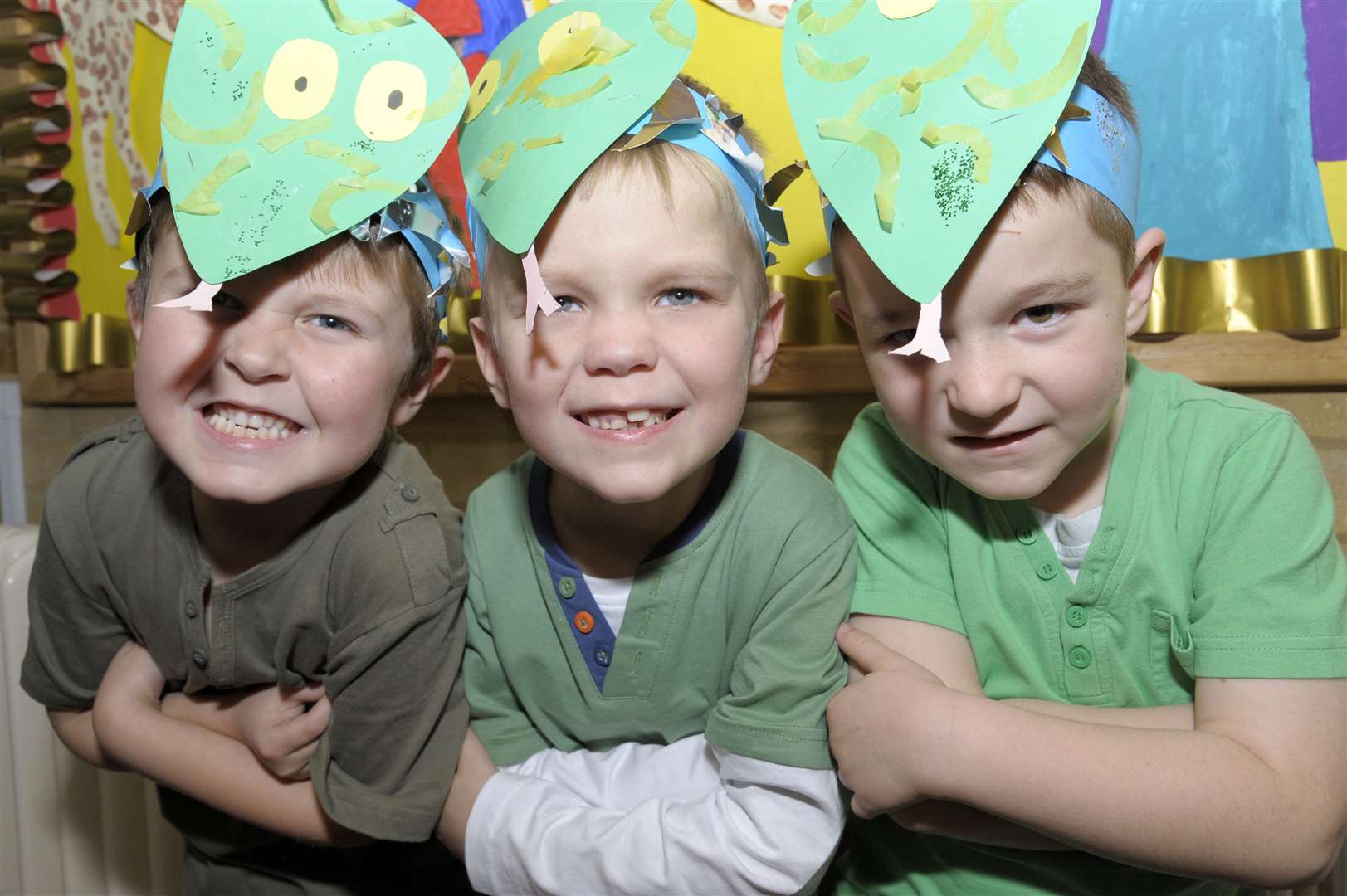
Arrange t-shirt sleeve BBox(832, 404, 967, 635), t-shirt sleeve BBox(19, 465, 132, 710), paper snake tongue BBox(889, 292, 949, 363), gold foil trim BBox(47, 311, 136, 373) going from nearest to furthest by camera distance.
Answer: paper snake tongue BBox(889, 292, 949, 363)
t-shirt sleeve BBox(832, 404, 967, 635)
t-shirt sleeve BBox(19, 465, 132, 710)
gold foil trim BBox(47, 311, 136, 373)

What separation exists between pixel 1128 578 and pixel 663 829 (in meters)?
0.48

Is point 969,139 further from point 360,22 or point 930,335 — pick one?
point 360,22

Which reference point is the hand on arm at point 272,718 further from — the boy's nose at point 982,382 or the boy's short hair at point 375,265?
the boy's nose at point 982,382

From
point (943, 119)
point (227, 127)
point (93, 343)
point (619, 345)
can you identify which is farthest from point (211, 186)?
point (93, 343)

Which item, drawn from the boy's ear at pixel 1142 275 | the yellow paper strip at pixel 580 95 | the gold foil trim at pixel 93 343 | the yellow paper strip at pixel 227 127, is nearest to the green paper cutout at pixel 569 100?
the yellow paper strip at pixel 580 95

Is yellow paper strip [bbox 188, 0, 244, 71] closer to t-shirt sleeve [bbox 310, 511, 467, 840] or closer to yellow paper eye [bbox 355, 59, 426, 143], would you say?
yellow paper eye [bbox 355, 59, 426, 143]

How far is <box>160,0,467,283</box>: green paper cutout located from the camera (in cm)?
96

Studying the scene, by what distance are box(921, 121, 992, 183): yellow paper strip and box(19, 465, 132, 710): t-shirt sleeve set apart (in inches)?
36.8

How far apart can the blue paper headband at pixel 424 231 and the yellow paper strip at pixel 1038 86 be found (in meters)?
0.52

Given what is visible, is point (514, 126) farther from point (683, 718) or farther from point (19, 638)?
point (19, 638)

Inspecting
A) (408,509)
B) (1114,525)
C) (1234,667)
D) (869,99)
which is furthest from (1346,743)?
(408,509)

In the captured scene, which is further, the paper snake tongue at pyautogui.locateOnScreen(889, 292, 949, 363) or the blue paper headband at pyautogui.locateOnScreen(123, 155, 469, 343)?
the blue paper headband at pyautogui.locateOnScreen(123, 155, 469, 343)

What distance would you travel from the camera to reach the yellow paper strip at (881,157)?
0.85 metres

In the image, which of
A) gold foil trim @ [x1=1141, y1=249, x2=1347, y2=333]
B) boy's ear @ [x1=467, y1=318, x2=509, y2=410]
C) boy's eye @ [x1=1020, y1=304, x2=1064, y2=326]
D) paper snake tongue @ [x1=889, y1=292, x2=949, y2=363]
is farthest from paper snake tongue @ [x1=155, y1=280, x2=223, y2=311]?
gold foil trim @ [x1=1141, y1=249, x2=1347, y2=333]
